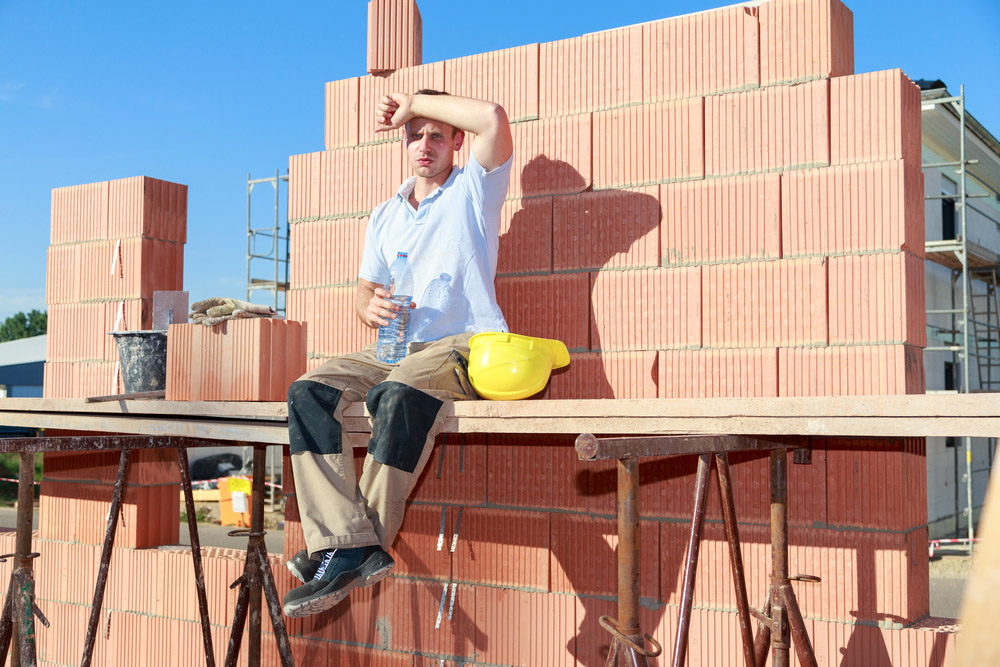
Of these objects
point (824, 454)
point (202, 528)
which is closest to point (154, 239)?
point (824, 454)

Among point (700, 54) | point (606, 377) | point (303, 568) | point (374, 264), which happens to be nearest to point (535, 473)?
point (606, 377)

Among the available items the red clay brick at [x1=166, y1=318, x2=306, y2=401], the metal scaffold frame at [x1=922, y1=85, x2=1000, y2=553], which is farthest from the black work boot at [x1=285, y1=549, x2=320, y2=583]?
the metal scaffold frame at [x1=922, y1=85, x2=1000, y2=553]

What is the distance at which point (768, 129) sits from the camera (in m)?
3.79

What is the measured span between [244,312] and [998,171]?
16075 mm

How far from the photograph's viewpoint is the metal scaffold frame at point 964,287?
12.0 meters

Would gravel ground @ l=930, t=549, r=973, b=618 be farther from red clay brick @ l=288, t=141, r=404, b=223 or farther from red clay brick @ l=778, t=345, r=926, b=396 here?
red clay brick @ l=288, t=141, r=404, b=223

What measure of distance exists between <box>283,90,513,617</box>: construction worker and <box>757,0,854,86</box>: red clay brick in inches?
47.5

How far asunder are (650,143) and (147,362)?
9.30 ft

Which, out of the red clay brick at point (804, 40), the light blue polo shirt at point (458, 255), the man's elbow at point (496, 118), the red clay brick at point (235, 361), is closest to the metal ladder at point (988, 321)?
the red clay brick at point (804, 40)

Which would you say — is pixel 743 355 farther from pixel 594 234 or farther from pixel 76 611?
pixel 76 611

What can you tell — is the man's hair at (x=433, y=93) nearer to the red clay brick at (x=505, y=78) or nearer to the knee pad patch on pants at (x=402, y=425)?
the red clay brick at (x=505, y=78)

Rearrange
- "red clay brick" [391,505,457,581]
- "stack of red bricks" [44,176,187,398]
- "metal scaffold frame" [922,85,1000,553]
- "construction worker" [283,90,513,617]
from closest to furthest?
"construction worker" [283,90,513,617], "red clay brick" [391,505,457,581], "stack of red bricks" [44,176,187,398], "metal scaffold frame" [922,85,1000,553]

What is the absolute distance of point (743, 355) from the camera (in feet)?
12.3

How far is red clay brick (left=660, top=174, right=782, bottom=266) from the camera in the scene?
376 cm
